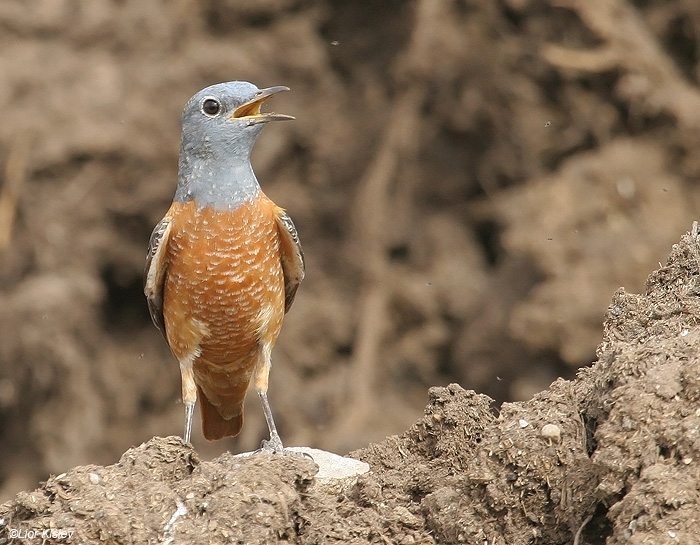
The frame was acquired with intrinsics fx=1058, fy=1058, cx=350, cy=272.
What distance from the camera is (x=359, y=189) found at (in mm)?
11523

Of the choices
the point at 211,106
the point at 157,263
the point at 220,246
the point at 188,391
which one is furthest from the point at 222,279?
the point at 211,106

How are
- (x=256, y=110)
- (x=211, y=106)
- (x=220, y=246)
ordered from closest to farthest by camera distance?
1. (x=220, y=246)
2. (x=211, y=106)
3. (x=256, y=110)

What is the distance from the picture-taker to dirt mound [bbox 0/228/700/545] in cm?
391

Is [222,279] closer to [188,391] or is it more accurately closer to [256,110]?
[188,391]

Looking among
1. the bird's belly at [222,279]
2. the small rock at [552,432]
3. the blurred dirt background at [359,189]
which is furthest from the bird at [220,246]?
the blurred dirt background at [359,189]

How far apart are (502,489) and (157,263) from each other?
3131 millimetres

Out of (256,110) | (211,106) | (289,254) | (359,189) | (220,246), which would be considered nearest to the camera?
(220,246)

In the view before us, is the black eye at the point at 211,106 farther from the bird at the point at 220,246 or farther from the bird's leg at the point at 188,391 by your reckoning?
the bird's leg at the point at 188,391

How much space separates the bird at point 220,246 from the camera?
21.5 ft

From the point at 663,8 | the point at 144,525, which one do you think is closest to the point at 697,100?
the point at 663,8

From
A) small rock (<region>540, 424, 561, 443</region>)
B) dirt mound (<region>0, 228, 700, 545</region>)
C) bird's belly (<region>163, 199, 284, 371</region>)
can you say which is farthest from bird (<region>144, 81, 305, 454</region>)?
small rock (<region>540, 424, 561, 443</region>)

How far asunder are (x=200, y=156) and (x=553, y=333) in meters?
4.31

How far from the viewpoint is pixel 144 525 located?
14.0 ft

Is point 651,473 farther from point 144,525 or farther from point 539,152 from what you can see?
point 539,152
